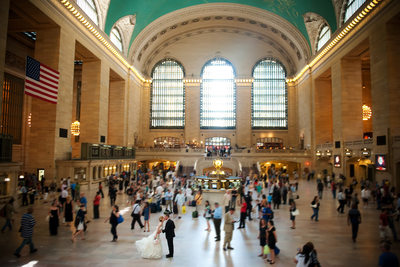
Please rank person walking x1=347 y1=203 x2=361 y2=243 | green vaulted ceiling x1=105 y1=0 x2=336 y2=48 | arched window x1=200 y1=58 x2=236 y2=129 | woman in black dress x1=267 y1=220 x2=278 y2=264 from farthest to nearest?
1. arched window x1=200 y1=58 x2=236 y2=129
2. green vaulted ceiling x1=105 y1=0 x2=336 y2=48
3. person walking x1=347 y1=203 x2=361 y2=243
4. woman in black dress x1=267 y1=220 x2=278 y2=264

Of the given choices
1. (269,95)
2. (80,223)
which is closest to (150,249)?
(80,223)

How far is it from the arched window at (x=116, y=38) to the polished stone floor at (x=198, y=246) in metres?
21.7

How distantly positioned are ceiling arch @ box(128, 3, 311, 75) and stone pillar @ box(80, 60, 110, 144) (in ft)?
25.5

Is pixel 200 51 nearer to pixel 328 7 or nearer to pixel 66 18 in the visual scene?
pixel 328 7

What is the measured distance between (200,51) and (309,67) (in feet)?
50.6

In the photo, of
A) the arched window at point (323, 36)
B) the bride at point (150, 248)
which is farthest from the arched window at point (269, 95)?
the bride at point (150, 248)

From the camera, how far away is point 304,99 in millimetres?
35094

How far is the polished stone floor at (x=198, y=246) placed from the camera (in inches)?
267

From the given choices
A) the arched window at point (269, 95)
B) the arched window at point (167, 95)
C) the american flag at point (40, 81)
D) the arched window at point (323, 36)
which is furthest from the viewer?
the arched window at point (167, 95)

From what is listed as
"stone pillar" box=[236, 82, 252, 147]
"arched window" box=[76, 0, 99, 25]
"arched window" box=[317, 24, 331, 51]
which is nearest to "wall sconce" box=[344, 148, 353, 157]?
"arched window" box=[317, 24, 331, 51]

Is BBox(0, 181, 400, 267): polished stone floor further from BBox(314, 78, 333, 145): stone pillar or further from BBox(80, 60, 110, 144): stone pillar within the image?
BBox(314, 78, 333, 145): stone pillar

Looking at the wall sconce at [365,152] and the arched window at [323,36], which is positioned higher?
the arched window at [323,36]

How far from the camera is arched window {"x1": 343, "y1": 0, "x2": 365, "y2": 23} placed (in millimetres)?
21875

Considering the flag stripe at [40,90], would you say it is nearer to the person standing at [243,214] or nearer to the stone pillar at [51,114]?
the stone pillar at [51,114]
